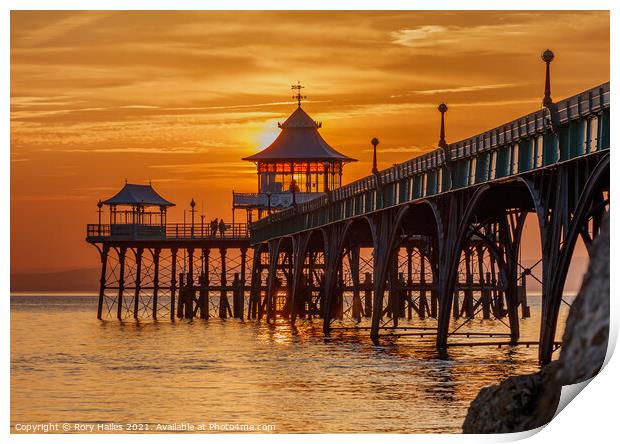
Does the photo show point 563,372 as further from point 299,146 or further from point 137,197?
point 299,146

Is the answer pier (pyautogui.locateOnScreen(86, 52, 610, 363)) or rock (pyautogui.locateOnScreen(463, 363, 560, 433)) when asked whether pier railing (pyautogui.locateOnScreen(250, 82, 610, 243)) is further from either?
rock (pyautogui.locateOnScreen(463, 363, 560, 433))

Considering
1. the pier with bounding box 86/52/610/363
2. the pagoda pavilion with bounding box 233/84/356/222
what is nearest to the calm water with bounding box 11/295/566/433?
the pier with bounding box 86/52/610/363

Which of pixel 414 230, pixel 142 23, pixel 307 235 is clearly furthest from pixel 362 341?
pixel 142 23

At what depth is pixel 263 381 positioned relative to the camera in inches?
2454

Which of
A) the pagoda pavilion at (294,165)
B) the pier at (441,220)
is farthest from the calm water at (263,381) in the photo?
the pagoda pavilion at (294,165)

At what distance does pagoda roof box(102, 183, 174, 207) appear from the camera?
151 m

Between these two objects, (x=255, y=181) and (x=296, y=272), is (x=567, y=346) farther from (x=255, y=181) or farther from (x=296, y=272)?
(x=255, y=181)

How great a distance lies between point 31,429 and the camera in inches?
1746

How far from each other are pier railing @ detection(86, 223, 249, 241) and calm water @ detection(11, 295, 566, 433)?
44.0 meters

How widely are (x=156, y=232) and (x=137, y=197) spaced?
808 cm

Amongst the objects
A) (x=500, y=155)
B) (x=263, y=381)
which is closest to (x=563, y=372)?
(x=500, y=155)

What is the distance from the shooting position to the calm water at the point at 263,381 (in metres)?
48.8

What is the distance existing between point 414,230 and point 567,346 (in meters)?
61.3

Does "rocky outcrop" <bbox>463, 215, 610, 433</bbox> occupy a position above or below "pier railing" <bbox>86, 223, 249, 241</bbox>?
below
